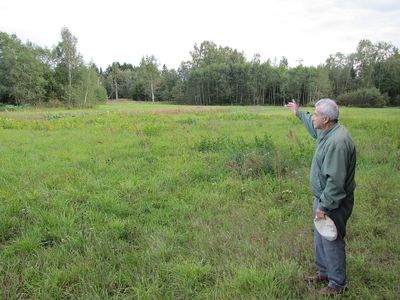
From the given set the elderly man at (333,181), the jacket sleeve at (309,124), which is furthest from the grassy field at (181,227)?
the jacket sleeve at (309,124)

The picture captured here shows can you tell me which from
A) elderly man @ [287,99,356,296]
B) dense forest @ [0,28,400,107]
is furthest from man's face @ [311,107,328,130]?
dense forest @ [0,28,400,107]

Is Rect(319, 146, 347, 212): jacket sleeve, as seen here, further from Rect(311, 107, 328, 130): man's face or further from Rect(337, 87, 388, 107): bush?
Rect(337, 87, 388, 107): bush

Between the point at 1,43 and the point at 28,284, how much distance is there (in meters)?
57.8

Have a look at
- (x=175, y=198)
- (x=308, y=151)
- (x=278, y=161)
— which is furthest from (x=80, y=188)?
(x=308, y=151)

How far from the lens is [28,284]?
4.00m

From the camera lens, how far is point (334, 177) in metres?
3.37

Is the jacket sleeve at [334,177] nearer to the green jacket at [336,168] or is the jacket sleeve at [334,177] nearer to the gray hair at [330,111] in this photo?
the green jacket at [336,168]

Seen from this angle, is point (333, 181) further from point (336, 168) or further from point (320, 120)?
point (320, 120)

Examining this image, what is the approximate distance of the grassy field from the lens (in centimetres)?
397

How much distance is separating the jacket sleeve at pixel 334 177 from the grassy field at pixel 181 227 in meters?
1.06

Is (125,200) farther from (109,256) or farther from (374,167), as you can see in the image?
(374,167)

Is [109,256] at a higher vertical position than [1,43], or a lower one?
lower

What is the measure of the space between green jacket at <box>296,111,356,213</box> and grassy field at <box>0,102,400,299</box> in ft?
3.43

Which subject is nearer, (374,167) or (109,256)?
(109,256)
